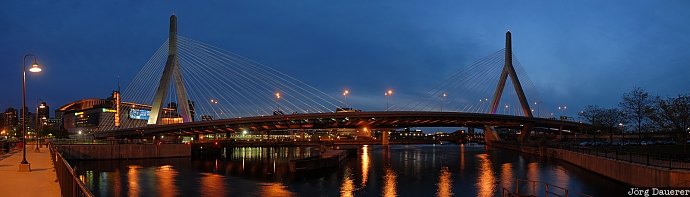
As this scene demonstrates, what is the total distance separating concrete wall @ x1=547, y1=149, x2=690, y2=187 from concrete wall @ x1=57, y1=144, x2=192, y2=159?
51.7 meters

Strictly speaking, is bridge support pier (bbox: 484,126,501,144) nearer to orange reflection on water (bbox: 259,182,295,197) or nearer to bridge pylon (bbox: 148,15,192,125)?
bridge pylon (bbox: 148,15,192,125)

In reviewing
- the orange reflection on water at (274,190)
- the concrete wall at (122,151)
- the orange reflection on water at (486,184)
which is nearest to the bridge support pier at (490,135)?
the concrete wall at (122,151)

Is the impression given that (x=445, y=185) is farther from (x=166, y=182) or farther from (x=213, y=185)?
(x=166, y=182)

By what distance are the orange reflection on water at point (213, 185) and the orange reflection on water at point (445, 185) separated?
13.4 meters

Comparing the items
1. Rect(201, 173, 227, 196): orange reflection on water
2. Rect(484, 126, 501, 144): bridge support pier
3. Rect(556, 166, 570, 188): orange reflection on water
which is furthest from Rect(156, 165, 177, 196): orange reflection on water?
Rect(484, 126, 501, 144): bridge support pier

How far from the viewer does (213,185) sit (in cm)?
3900

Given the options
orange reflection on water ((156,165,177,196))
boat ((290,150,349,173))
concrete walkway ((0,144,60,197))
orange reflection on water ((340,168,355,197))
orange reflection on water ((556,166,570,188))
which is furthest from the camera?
boat ((290,150,349,173))

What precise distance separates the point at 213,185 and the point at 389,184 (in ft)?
40.9

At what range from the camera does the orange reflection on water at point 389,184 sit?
112 feet

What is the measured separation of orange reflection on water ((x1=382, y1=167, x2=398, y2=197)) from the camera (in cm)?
3422

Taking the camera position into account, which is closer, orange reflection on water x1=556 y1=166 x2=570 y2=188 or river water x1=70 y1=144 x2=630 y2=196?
river water x1=70 y1=144 x2=630 y2=196

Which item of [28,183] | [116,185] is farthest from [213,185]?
[28,183]

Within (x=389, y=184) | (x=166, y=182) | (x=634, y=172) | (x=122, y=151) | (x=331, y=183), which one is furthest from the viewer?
(x=122, y=151)

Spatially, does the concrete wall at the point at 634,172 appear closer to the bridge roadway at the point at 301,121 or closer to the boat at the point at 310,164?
the boat at the point at 310,164
